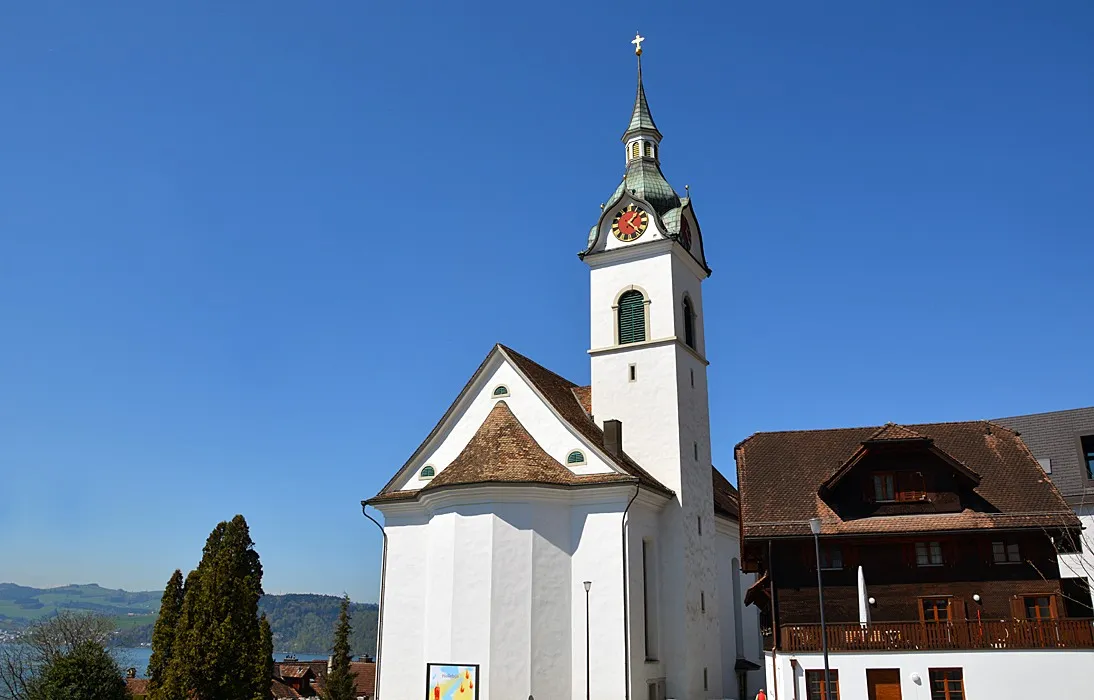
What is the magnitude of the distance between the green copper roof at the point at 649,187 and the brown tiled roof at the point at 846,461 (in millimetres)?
10707

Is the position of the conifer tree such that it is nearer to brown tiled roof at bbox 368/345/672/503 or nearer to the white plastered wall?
brown tiled roof at bbox 368/345/672/503

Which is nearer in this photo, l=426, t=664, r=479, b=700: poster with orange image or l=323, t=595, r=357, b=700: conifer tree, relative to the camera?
l=426, t=664, r=479, b=700: poster with orange image

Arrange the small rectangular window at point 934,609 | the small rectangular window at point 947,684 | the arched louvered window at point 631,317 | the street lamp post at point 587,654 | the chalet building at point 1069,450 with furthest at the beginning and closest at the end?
the arched louvered window at point 631,317, the chalet building at point 1069,450, the street lamp post at point 587,654, the small rectangular window at point 934,609, the small rectangular window at point 947,684

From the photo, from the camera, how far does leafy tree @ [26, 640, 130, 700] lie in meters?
29.7

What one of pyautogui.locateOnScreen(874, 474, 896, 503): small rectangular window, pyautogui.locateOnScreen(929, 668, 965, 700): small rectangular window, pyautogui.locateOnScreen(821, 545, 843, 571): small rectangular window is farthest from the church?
pyautogui.locateOnScreen(929, 668, 965, 700): small rectangular window

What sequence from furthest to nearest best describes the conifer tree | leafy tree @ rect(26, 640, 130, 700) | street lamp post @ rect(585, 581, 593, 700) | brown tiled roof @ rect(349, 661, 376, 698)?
1. brown tiled roof @ rect(349, 661, 376, 698)
2. the conifer tree
3. leafy tree @ rect(26, 640, 130, 700)
4. street lamp post @ rect(585, 581, 593, 700)

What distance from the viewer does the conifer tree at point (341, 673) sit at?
49375 millimetres

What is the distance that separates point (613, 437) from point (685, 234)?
31.7ft

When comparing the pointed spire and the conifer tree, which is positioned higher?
the pointed spire

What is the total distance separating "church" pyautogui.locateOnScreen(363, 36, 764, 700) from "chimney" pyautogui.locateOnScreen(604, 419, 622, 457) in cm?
7

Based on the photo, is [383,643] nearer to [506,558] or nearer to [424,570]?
[424,570]

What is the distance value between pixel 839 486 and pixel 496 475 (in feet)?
37.8

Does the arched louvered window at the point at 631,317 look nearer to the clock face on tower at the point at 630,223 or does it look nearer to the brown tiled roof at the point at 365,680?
the clock face on tower at the point at 630,223

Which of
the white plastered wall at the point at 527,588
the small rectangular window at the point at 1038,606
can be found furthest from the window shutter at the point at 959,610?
the white plastered wall at the point at 527,588
